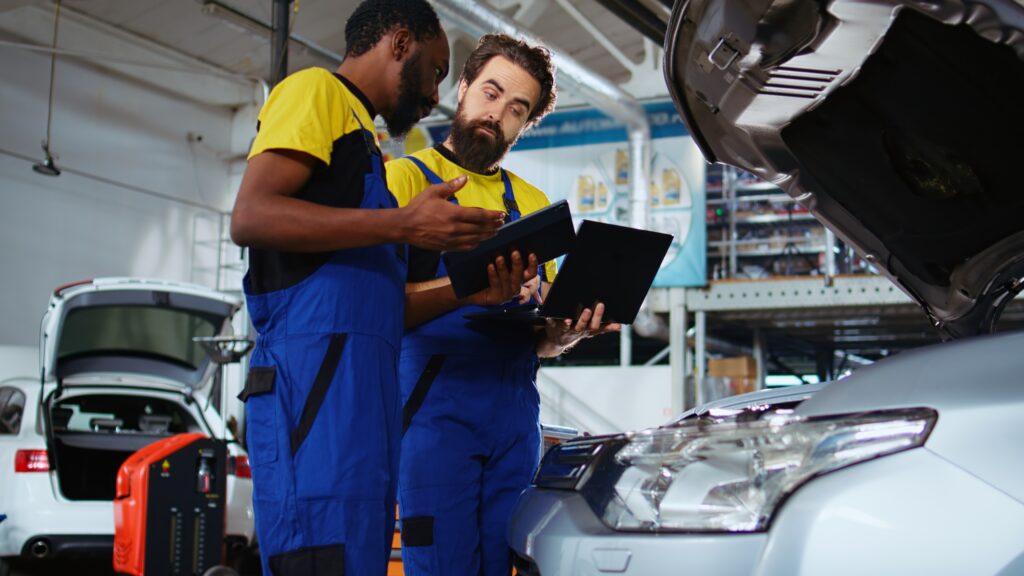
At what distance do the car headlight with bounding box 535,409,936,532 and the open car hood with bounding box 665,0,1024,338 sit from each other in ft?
1.85

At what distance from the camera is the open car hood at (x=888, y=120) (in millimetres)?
1375

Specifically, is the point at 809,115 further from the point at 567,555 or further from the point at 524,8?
the point at 524,8

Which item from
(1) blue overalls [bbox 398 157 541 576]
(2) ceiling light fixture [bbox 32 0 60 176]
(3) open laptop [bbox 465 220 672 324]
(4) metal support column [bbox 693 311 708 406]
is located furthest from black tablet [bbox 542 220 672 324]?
(2) ceiling light fixture [bbox 32 0 60 176]

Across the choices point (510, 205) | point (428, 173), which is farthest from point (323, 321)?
point (510, 205)

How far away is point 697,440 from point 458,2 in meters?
6.56

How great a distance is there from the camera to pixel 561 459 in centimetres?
146

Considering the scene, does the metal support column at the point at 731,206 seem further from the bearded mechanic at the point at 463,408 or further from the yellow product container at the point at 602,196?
the bearded mechanic at the point at 463,408

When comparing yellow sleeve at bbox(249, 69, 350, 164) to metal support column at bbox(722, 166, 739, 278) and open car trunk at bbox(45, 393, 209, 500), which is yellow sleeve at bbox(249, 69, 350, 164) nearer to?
open car trunk at bbox(45, 393, 209, 500)

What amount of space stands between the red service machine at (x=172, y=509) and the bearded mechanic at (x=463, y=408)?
299 cm

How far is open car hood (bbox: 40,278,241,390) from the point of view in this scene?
200 inches

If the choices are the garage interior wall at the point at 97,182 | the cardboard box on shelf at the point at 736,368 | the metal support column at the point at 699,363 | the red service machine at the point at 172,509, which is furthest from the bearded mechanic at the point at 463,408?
the garage interior wall at the point at 97,182

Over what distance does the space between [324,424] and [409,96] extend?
65cm

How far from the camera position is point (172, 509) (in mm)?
4551

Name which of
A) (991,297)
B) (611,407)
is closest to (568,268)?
(991,297)
